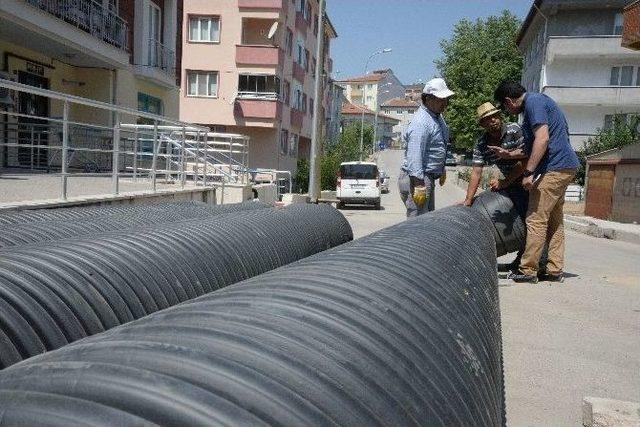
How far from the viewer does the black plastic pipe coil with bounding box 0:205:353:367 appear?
2.06 metres

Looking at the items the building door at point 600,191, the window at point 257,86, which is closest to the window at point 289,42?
the window at point 257,86

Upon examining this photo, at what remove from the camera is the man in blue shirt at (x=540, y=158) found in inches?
220

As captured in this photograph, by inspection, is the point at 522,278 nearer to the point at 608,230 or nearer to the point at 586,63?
the point at 608,230

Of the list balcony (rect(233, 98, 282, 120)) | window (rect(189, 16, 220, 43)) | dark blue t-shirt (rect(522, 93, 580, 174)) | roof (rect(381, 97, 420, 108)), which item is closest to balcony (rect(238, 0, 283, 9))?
window (rect(189, 16, 220, 43))

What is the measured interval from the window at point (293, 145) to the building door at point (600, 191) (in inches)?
1034

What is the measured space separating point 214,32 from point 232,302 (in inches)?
1425

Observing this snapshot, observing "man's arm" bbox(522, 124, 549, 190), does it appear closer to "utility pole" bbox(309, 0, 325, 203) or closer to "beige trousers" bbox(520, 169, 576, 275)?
"beige trousers" bbox(520, 169, 576, 275)

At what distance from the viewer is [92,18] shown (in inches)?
656

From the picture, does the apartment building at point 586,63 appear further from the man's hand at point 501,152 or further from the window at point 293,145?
the man's hand at point 501,152

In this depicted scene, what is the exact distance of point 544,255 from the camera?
20.9ft

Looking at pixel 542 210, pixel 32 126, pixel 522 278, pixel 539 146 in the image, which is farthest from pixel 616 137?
pixel 539 146

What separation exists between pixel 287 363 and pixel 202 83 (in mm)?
36567

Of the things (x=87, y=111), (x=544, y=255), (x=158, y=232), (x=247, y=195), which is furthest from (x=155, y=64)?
(x=158, y=232)

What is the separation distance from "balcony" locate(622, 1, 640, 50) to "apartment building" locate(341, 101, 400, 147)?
84.7 m
